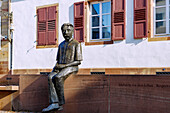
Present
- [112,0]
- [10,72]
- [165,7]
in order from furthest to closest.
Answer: [10,72] → [112,0] → [165,7]

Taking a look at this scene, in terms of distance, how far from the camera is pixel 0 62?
11.2m

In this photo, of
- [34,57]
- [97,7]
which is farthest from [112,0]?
[34,57]

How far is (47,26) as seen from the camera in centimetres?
1032

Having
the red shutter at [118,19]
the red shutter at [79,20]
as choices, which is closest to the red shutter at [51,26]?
the red shutter at [79,20]

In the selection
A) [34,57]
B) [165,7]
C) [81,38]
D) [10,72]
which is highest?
[165,7]

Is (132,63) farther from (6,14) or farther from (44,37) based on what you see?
(6,14)

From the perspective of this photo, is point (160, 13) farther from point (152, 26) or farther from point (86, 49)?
point (86, 49)

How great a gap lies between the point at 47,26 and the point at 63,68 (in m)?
5.56

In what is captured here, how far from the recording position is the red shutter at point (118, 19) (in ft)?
28.7

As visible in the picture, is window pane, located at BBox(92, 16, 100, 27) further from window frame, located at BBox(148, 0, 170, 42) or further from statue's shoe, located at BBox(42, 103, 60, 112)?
statue's shoe, located at BBox(42, 103, 60, 112)

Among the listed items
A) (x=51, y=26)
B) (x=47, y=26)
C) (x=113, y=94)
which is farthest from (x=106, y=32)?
(x=113, y=94)

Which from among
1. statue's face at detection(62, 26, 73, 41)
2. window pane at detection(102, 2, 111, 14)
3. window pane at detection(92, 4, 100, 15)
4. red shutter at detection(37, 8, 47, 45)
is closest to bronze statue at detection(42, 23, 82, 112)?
statue's face at detection(62, 26, 73, 41)

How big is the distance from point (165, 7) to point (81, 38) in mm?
3264

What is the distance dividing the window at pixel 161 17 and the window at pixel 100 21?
5.73 ft
